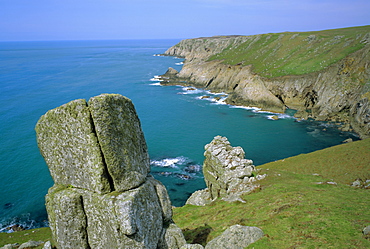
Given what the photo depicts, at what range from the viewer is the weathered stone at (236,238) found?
16.1m

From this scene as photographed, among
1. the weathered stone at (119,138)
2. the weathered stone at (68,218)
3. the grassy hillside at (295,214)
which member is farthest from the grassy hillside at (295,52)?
the weathered stone at (68,218)

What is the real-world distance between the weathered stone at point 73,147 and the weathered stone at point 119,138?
41 cm

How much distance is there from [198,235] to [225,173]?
49.0 feet

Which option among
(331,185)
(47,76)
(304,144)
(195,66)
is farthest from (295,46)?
(47,76)

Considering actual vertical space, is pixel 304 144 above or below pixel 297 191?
below

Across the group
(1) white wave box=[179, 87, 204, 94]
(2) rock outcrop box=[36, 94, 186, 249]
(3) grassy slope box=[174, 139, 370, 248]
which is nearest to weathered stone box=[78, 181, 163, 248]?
(2) rock outcrop box=[36, 94, 186, 249]

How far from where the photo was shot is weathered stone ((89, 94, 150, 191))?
39.4ft

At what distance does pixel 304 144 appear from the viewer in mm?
63125

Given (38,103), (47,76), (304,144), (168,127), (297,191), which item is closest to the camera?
(297,191)

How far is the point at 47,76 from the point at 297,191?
161 metres

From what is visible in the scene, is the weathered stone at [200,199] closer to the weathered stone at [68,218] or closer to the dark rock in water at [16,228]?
the weathered stone at [68,218]

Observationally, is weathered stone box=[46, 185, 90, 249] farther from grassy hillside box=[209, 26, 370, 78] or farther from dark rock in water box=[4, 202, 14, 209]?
grassy hillside box=[209, 26, 370, 78]

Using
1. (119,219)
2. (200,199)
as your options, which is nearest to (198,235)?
(119,219)

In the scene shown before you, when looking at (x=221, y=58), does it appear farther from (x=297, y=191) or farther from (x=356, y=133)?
(x=297, y=191)
